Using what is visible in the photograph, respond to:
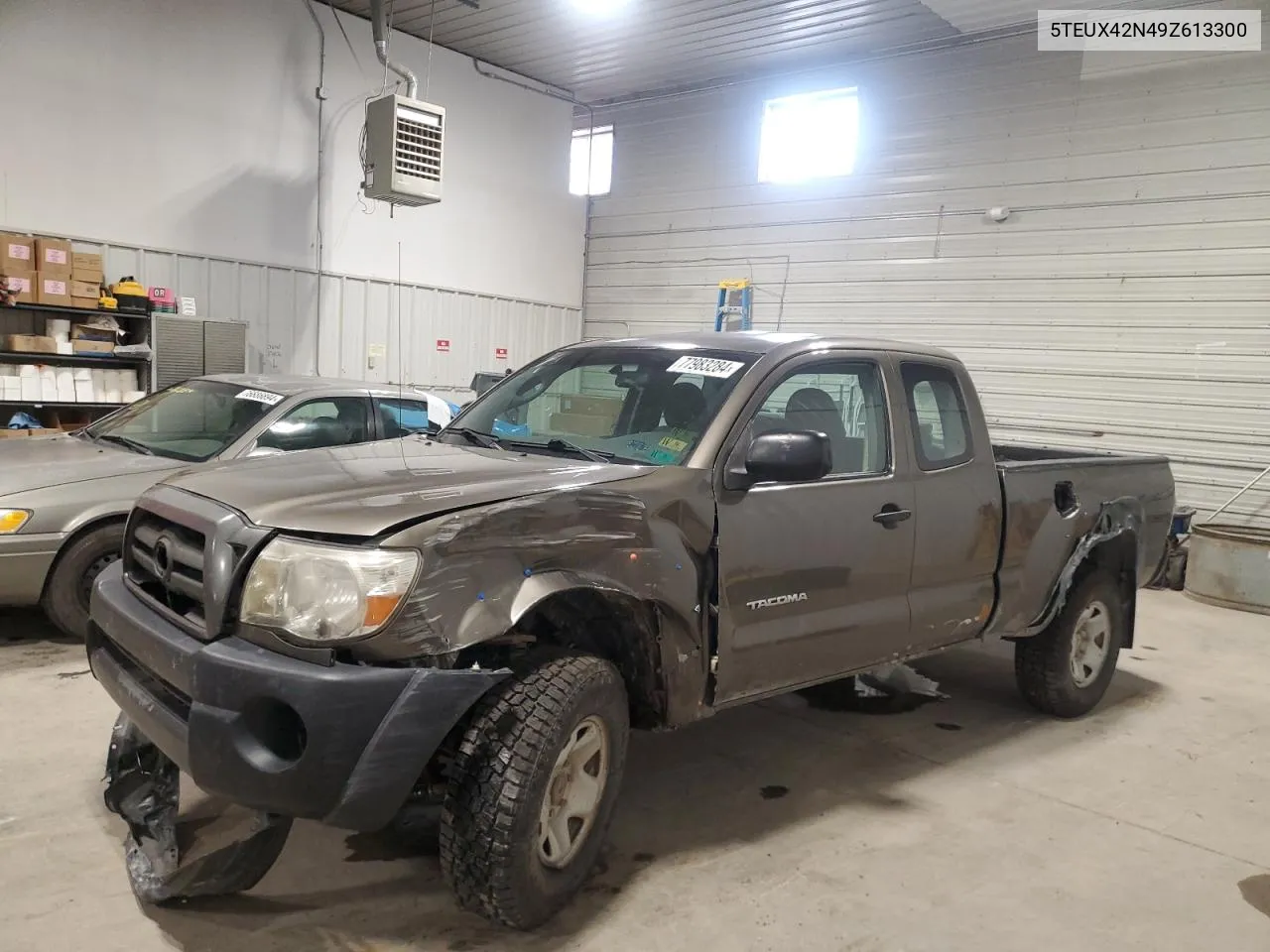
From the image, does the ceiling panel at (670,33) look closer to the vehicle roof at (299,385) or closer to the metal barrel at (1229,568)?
the metal barrel at (1229,568)

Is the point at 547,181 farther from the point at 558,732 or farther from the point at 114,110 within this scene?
the point at 558,732

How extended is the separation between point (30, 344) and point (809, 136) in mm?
8845

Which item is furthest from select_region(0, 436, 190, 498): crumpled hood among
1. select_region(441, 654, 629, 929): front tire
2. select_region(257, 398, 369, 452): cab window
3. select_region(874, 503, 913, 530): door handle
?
select_region(874, 503, 913, 530): door handle

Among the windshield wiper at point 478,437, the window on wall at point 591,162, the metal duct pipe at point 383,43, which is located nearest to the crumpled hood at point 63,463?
the windshield wiper at point 478,437

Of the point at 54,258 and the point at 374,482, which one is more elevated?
the point at 54,258

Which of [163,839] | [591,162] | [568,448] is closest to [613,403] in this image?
[568,448]

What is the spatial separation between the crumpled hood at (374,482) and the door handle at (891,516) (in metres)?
1.09

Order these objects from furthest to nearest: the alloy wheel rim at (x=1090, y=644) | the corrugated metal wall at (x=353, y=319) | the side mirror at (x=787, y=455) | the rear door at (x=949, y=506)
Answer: the corrugated metal wall at (x=353, y=319) → the alloy wheel rim at (x=1090, y=644) → the rear door at (x=949, y=506) → the side mirror at (x=787, y=455)

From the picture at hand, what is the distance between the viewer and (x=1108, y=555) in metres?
4.52

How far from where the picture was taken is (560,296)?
1333cm

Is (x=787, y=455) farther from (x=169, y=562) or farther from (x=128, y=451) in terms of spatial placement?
(x=128, y=451)

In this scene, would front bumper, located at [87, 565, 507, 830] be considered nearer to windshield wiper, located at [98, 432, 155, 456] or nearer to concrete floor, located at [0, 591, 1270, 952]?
concrete floor, located at [0, 591, 1270, 952]

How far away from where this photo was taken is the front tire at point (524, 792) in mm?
2322

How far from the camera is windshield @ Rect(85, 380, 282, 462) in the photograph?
514 cm
